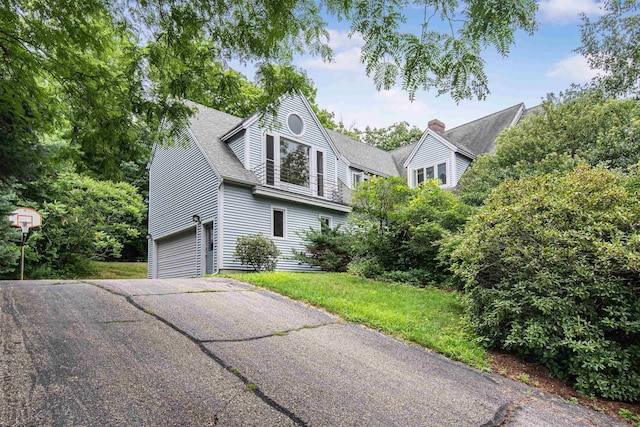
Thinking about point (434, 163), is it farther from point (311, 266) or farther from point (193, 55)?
point (193, 55)

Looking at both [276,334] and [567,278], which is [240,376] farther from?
[567,278]

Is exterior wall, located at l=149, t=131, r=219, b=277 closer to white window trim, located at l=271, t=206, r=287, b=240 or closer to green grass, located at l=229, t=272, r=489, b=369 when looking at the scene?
white window trim, located at l=271, t=206, r=287, b=240

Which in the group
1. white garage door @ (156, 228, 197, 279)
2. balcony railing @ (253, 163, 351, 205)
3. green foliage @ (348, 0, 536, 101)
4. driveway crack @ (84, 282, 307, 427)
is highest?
balcony railing @ (253, 163, 351, 205)

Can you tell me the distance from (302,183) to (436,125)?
9336 millimetres

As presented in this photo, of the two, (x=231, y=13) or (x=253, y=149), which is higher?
(x=253, y=149)

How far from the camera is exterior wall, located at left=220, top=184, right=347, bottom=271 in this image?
41.0 ft

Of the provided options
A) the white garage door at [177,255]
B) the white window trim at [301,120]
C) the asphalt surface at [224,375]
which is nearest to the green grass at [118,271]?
the white garage door at [177,255]

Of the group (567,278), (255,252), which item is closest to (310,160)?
(255,252)

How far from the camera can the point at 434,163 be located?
17.9 metres

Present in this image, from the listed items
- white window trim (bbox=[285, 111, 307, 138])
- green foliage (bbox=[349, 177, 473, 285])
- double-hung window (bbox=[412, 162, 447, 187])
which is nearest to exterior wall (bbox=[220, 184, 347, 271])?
white window trim (bbox=[285, 111, 307, 138])

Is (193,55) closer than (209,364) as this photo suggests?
No

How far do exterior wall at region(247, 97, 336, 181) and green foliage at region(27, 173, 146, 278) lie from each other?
7191 millimetres

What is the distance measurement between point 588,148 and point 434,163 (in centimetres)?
794

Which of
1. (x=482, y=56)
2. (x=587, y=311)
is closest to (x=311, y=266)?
(x=587, y=311)
